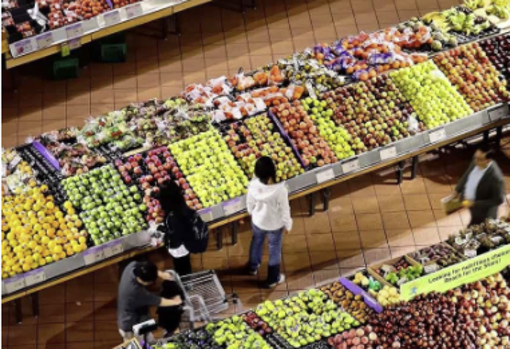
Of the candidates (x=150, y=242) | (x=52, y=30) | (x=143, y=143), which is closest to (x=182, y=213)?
(x=150, y=242)

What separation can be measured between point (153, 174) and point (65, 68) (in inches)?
101

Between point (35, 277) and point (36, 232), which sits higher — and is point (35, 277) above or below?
below

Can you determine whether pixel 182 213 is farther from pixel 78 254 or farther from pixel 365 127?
pixel 365 127

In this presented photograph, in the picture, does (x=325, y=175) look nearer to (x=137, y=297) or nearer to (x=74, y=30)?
(x=137, y=297)

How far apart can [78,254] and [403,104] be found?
3358 mm

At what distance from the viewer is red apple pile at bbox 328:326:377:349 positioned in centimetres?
715

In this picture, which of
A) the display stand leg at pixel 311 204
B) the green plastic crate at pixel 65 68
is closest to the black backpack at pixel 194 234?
the display stand leg at pixel 311 204

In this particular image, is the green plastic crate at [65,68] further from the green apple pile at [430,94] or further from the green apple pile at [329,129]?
the green apple pile at [430,94]

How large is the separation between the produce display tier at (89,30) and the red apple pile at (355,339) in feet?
14.3

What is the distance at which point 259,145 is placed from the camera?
9039 mm

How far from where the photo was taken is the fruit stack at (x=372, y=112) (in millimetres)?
9250

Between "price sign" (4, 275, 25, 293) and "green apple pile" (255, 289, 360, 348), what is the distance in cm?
189

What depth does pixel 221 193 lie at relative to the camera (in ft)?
28.4

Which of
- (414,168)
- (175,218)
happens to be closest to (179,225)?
(175,218)
